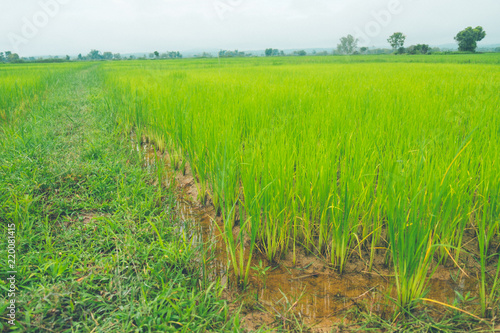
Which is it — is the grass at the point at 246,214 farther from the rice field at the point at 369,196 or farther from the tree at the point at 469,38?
the tree at the point at 469,38

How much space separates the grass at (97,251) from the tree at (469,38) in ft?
183

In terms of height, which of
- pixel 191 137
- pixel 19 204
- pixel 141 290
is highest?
pixel 191 137

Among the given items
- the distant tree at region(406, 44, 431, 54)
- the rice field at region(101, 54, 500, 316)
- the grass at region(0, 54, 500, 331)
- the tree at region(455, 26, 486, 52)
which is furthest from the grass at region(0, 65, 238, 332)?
the tree at region(455, 26, 486, 52)

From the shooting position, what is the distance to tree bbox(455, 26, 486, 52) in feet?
143

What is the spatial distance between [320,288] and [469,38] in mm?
58698

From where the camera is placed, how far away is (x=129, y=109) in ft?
13.4

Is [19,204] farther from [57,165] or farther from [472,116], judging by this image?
[472,116]

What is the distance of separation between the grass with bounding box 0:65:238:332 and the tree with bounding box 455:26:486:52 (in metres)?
55.9

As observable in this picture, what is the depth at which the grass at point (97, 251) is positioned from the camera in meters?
1.08

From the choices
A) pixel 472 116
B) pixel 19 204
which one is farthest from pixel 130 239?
pixel 472 116

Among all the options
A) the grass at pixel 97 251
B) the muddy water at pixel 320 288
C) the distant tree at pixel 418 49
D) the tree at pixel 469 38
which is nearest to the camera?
the grass at pixel 97 251

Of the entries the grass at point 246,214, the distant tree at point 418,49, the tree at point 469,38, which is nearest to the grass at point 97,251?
the grass at point 246,214

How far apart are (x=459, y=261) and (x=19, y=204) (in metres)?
2.51

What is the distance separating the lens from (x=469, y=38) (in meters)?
44.6
